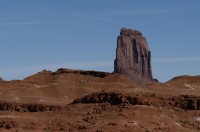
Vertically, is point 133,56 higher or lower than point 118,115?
higher

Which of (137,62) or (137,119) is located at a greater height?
(137,62)

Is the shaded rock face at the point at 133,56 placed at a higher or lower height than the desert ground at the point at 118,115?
higher

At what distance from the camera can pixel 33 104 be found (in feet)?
212

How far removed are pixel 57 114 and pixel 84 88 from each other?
4034 centimetres

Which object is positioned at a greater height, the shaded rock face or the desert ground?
the shaded rock face

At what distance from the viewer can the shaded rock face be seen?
138 m

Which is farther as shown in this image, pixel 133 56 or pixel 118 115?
pixel 133 56

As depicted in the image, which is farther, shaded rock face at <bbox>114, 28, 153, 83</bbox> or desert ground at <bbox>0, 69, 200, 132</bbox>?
shaded rock face at <bbox>114, 28, 153, 83</bbox>

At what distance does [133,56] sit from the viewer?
464ft

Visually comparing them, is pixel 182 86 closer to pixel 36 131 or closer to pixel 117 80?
pixel 117 80

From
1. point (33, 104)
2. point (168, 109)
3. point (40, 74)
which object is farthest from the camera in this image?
point (40, 74)

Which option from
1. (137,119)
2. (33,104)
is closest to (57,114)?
(137,119)

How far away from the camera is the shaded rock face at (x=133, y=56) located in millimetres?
137750

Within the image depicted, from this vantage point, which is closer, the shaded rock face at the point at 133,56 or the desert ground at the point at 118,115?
the desert ground at the point at 118,115
